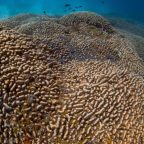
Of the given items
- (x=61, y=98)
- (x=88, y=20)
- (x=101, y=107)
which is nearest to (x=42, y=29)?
(x=88, y=20)

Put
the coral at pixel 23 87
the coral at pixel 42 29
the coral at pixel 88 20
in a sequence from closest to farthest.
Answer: the coral at pixel 23 87, the coral at pixel 42 29, the coral at pixel 88 20

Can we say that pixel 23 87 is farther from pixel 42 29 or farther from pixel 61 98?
pixel 42 29

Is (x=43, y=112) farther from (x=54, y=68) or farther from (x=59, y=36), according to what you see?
(x=59, y=36)

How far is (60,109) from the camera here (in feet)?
11.9

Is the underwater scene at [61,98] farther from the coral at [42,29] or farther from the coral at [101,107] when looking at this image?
the coral at [42,29]

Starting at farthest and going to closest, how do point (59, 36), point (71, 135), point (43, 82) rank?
point (59, 36), point (43, 82), point (71, 135)

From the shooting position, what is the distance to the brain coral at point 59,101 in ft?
11.2

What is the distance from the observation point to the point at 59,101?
3.69 metres

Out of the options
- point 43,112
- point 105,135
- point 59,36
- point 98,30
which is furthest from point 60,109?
point 98,30

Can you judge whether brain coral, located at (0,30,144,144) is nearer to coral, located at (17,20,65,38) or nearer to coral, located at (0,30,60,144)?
coral, located at (0,30,60,144)

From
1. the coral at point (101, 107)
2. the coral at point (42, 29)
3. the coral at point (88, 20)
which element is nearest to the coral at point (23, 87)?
the coral at point (101, 107)

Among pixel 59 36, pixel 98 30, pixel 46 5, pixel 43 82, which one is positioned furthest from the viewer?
pixel 46 5

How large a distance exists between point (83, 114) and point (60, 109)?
0.28m

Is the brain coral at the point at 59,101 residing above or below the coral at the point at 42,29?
below
